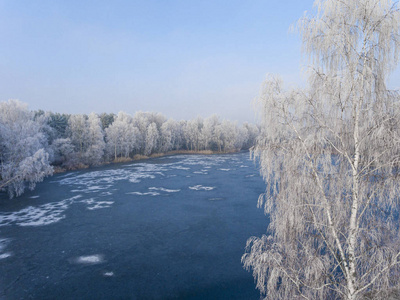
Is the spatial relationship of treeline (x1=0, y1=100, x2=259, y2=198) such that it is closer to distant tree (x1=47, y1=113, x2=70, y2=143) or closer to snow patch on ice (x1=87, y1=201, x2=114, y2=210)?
distant tree (x1=47, y1=113, x2=70, y2=143)

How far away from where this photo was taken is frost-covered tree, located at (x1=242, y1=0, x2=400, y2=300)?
4.34 meters

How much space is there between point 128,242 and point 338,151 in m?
11.8

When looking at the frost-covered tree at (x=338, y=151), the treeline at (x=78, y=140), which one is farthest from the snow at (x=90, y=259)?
the treeline at (x=78, y=140)

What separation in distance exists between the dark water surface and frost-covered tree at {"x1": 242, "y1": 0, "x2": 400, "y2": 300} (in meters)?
5.43

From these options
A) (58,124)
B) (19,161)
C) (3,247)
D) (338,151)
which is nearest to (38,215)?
(3,247)

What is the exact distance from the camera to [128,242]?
13.1 meters

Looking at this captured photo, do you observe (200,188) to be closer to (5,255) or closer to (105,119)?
(5,255)

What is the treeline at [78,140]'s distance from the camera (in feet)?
74.4

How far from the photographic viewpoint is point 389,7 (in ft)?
14.6

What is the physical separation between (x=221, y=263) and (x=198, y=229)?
12.6 feet

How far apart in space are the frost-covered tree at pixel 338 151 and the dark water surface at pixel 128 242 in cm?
543

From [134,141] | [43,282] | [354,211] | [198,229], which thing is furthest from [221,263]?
[134,141]

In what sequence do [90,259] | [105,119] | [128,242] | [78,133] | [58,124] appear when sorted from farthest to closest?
[105,119] → [58,124] → [78,133] → [128,242] → [90,259]

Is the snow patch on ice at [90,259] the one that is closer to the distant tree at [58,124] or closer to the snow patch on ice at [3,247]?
the snow patch on ice at [3,247]
